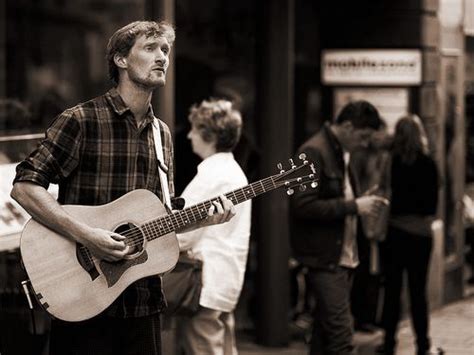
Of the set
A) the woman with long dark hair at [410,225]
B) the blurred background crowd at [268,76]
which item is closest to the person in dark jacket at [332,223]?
the blurred background crowd at [268,76]

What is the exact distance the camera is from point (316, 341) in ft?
26.1

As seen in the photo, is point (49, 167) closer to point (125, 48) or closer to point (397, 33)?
point (125, 48)

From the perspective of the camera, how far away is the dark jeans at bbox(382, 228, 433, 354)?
9.04 m

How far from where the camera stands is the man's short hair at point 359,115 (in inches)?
308

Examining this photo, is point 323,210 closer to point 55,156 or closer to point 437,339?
point 55,156

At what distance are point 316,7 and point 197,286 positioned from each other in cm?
543

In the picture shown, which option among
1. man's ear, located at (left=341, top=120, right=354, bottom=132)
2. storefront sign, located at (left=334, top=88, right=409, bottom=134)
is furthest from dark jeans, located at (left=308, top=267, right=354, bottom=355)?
storefront sign, located at (left=334, top=88, right=409, bottom=134)

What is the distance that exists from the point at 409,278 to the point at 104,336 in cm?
462

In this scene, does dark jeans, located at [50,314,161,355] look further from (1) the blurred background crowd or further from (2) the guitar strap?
(1) the blurred background crowd

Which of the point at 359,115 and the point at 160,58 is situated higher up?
the point at 160,58

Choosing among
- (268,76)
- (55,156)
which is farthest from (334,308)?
(55,156)

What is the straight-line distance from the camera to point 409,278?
912 centimetres

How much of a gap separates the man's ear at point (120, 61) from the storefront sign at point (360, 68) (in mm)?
6499

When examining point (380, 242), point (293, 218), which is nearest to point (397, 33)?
point (380, 242)
